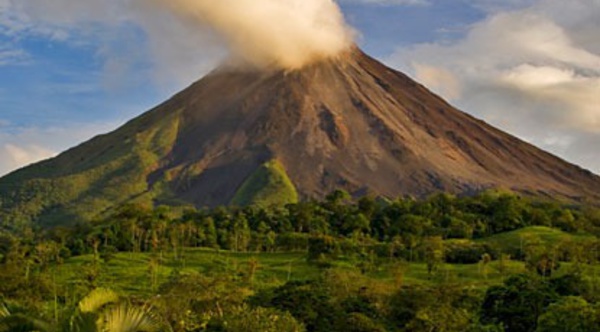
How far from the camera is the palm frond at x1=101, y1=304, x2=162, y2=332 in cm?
1562

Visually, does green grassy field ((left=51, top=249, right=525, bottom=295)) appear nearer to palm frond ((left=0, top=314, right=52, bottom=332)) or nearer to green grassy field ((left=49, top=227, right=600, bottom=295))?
green grassy field ((left=49, top=227, right=600, bottom=295))

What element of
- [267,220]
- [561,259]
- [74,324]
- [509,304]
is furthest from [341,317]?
[267,220]

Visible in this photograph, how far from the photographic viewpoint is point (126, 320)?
51.7 ft

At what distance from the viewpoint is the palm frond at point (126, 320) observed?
615 inches

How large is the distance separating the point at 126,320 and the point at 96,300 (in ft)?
3.09

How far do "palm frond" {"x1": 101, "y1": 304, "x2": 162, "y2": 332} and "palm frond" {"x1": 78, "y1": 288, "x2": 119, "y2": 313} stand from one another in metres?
0.45

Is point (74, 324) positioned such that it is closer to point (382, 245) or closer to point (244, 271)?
point (244, 271)

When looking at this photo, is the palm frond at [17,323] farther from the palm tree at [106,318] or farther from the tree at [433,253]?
the tree at [433,253]

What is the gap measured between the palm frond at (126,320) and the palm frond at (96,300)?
1.46 feet

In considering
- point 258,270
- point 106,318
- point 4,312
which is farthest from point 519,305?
point 258,270

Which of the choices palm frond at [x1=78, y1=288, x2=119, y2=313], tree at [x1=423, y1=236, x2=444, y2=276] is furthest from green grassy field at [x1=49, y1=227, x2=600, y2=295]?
palm frond at [x1=78, y1=288, x2=119, y2=313]

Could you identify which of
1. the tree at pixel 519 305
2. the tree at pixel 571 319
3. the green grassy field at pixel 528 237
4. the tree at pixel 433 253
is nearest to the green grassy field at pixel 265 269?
the green grassy field at pixel 528 237

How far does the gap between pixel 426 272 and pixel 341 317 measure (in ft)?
148

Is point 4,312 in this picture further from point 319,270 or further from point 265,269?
point 265,269
